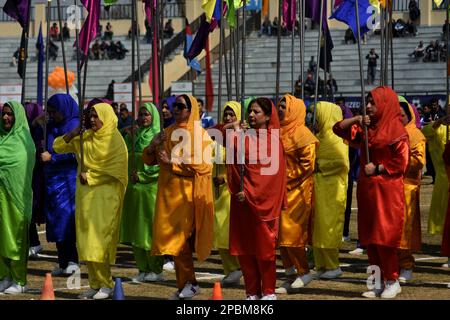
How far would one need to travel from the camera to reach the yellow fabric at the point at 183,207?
13.1 metres

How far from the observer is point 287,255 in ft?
48.0

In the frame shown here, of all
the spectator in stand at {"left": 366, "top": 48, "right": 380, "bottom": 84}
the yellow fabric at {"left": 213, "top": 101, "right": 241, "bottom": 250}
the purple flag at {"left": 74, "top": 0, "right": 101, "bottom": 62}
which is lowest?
the yellow fabric at {"left": 213, "top": 101, "right": 241, "bottom": 250}

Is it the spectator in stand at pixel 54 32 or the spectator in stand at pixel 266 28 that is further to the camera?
the spectator in stand at pixel 54 32

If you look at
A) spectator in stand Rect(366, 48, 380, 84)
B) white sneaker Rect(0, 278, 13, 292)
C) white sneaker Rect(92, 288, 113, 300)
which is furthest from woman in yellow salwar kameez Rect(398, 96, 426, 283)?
spectator in stand Rect(366, 48, 380, 84)

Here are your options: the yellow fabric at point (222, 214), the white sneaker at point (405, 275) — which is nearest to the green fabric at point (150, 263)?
the yellow fabric at point (222, 214)

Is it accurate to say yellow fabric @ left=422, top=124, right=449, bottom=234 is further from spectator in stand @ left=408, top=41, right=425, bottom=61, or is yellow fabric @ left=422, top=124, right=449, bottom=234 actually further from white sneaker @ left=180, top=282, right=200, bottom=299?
spectator in stand @ left=408, top=41, right=425, bottom=61

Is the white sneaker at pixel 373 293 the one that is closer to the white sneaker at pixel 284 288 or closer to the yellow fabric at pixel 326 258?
the white sneaker at pixel 284 288

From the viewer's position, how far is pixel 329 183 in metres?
15.0

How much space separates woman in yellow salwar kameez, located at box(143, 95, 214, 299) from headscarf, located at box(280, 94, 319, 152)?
1.09 meters

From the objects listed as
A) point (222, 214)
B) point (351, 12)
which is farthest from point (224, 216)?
point (351, 12)

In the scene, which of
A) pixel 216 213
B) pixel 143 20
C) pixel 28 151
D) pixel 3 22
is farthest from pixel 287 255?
pixel 3 22

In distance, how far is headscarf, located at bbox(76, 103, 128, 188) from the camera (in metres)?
13.6

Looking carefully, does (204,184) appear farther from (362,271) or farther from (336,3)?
(336,3)

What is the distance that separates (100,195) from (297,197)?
2.07 metres
